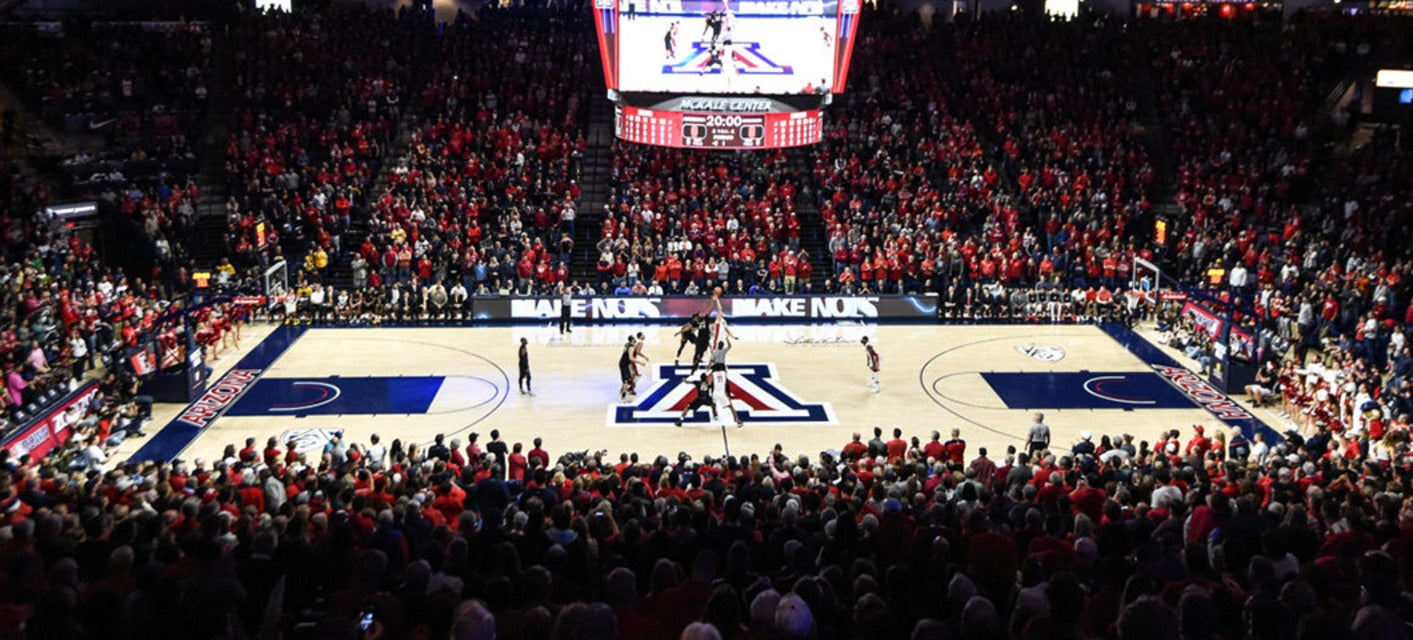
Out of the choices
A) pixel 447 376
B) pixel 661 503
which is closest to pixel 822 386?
pixel 447 376

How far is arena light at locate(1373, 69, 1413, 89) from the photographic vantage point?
3578 cm

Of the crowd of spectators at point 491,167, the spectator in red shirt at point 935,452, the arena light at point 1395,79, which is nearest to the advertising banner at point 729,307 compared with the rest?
the crowd of spectators at point 491,167

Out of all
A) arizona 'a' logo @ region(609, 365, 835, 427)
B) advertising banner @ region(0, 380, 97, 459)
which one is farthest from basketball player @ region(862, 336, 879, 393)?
advertising banner @ region(0, 380, 97, 459)

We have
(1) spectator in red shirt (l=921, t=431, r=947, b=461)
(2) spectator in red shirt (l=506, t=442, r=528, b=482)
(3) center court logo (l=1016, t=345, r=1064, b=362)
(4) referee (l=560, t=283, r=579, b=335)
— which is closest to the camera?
(2) spectator in red shirt (l=506, t=442, r=528, b=482)

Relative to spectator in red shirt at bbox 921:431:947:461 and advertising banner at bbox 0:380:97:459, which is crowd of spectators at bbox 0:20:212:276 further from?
spectator in red shirt at bbox 921:431:947:461

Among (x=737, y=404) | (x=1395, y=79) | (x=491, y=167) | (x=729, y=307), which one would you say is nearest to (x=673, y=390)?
(x=737, y=404)

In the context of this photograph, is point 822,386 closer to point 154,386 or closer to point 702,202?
point 702,202

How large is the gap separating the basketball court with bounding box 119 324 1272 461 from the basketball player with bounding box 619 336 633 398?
28cm

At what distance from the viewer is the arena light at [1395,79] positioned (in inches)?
1409

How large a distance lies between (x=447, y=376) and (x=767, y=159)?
15.5m

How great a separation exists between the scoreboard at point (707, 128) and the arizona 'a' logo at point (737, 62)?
3.29 ft

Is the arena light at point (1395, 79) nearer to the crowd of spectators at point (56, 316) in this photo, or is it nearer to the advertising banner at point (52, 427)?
the crowd of spectators at point (56, 316)

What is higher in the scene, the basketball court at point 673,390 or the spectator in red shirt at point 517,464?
the spectator in red shirt at point 517,464

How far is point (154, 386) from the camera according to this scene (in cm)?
2388
